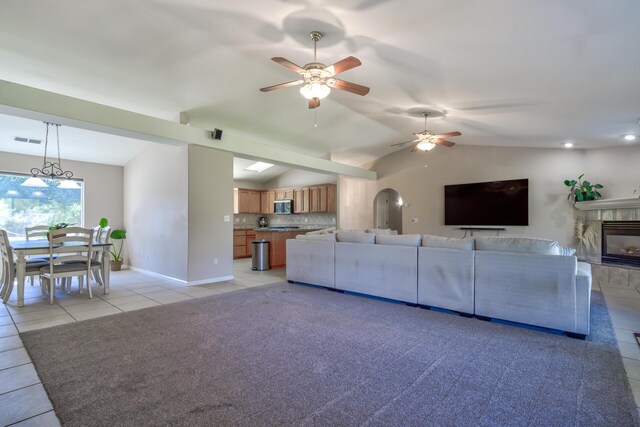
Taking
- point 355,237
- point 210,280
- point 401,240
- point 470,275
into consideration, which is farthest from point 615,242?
point 210,280

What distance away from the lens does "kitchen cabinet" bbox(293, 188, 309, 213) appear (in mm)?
9523

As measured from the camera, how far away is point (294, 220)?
10.2m

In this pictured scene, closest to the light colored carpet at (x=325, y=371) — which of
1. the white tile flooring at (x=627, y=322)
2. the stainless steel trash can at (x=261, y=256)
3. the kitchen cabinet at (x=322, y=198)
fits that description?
the white tile flooring at (x=627, y=322)

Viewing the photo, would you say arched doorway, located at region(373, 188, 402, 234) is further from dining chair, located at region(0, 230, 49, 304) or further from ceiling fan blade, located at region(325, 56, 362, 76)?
dining chair, located at region(0, 230, 49, 304)

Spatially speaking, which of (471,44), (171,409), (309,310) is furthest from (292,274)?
(471,44)

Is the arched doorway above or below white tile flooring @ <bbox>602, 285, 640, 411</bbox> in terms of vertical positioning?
above

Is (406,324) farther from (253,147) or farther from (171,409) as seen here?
(253,147)

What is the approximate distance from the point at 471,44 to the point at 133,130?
4.30 meters

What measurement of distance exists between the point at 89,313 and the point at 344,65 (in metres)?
4.05

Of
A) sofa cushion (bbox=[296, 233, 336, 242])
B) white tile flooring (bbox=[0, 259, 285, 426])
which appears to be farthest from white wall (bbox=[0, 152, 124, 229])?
sofa cushion (bbox=[296, 233, 336, 242])

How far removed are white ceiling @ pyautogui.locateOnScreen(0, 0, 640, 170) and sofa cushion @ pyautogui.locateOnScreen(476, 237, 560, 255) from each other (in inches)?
68.2

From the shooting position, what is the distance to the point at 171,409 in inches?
71.5

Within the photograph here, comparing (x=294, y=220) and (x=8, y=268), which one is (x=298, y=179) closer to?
(x=294, y=220)

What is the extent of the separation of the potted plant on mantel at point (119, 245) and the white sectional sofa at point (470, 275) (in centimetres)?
504
